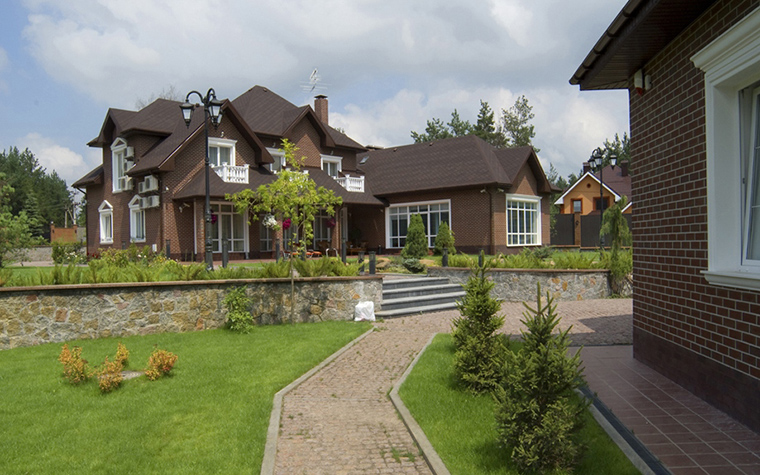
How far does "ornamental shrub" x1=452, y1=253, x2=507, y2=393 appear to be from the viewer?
20.7ft

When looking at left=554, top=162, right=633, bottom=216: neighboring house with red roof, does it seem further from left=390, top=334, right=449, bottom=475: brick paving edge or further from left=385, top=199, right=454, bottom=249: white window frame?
left=390, top=334, right=449, bottom=475: brick paving edge

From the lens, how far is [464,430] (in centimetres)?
512

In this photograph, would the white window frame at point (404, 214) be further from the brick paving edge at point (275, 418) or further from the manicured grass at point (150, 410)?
the brick paving edge at point (275, 418)

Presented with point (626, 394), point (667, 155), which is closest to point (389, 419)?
point (626, 394)

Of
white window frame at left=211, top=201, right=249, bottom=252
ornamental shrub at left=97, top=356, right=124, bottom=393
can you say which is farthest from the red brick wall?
white window frame at left=211, top=201, right=249, bottom=252

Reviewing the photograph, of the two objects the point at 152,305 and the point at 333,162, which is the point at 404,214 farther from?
the point at 152,305

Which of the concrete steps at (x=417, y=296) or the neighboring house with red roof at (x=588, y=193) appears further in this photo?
the neighboring house with red roof at (x=588, y=193)

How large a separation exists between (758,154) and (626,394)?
8.39 feet

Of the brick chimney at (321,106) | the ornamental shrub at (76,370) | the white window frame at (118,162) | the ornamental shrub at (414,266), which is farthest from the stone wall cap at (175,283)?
the brick chimney at (321,106)

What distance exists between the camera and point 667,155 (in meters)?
6.27

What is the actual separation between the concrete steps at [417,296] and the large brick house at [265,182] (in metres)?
10.0

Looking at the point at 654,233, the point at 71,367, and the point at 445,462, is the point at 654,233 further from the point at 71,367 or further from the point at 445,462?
the point at 71,367

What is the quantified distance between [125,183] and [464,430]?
25962 mm

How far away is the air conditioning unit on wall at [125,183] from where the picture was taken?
2677 centimetres
